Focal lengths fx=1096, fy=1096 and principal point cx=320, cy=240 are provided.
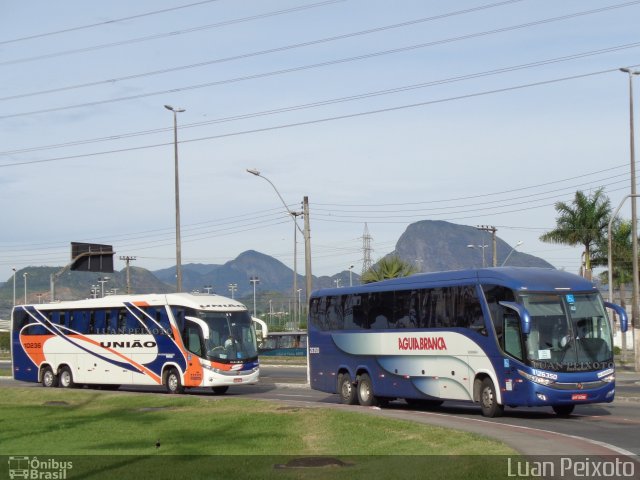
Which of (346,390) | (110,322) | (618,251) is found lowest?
(346,390)

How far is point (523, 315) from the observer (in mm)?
24109

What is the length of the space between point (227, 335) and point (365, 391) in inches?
312

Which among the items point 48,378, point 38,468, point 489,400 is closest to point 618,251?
point 48,378

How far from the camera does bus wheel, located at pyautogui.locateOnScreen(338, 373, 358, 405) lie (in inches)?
1239

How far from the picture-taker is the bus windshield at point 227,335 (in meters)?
37.0

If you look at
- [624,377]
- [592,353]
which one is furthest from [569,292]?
[624,377]

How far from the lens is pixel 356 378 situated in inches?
1234

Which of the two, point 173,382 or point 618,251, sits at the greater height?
point 618,251

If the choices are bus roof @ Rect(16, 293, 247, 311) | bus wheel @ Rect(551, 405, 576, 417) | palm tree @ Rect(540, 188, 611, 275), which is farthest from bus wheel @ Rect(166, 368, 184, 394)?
palm tree @ Rect(540, 188, 611, 275)

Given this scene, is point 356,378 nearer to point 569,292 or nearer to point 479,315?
point 479,315

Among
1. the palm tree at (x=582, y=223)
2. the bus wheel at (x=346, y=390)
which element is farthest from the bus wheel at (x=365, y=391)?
the palm tree at (x=582, y=223)

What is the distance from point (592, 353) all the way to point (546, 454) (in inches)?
348

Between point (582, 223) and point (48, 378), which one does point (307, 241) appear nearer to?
point (48, 378)

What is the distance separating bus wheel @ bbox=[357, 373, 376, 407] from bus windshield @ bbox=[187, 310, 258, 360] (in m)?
7.40
